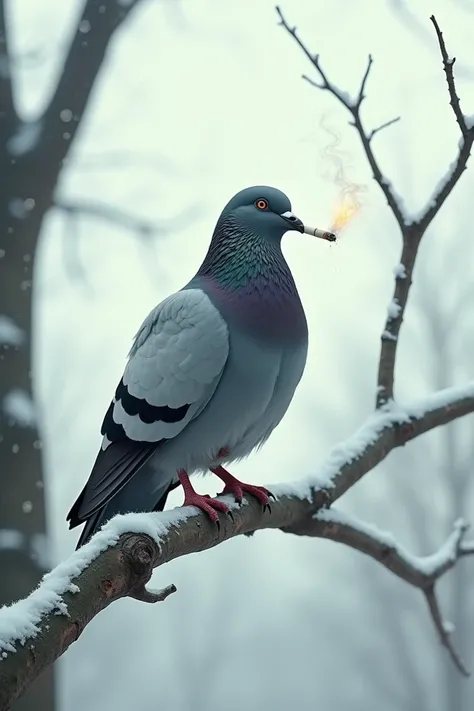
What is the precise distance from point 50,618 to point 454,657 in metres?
0.86

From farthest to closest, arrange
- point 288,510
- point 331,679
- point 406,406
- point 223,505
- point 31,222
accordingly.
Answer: point 331,679, point 31,222, point 406,406, point 288,510, point 223,505

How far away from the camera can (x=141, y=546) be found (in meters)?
0.66

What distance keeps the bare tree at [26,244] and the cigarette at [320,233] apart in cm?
Result: 89

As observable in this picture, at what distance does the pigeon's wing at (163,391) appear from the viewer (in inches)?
37.1

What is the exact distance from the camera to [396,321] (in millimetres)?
1188

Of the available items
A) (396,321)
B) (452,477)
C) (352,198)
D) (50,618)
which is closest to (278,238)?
(352,198)

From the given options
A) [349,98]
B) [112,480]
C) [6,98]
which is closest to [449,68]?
[349,98]

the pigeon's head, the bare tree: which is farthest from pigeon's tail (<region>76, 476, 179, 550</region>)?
the bare tree

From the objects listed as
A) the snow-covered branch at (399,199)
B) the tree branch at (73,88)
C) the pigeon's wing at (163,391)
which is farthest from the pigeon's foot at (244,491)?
the tree branch at (73,88)

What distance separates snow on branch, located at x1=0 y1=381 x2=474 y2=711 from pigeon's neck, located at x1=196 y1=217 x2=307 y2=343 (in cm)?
20

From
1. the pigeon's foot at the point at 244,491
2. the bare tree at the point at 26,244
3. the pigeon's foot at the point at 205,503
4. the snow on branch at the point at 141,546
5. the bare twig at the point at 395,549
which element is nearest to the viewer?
the snow on branch at the point at 141,546

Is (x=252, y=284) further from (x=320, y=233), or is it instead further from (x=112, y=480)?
(x=112, y=480)

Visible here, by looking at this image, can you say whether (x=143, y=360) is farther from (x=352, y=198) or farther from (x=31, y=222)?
(x=31, y=222)

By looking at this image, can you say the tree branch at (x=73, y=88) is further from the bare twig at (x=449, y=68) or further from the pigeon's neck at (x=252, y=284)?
the bare twig at (x=449, y=68)
